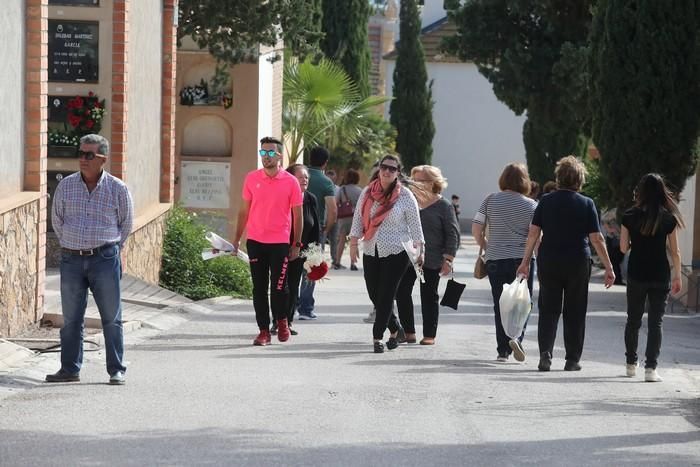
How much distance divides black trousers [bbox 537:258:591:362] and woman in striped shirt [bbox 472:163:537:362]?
515 millimetres

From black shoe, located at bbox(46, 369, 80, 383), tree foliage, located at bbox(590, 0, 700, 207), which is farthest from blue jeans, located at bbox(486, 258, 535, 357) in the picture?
tree foliage, located at bbox(590, 0, 700, 207)

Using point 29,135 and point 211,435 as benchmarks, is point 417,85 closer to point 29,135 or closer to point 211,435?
point 29,135

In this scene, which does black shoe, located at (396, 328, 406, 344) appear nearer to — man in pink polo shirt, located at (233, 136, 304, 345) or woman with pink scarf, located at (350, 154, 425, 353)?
woman with pink scarf, located at (350, 154, 425, 353)

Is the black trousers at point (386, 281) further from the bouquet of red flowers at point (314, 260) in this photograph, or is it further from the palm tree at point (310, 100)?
the palm tree at point (310, 100)

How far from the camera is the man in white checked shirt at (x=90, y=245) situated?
952 cm

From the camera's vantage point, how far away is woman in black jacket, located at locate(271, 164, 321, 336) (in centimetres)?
1345

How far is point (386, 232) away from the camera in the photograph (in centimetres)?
1208

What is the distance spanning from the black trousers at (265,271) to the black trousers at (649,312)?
299cm

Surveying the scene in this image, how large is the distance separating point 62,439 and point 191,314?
24.8 ft

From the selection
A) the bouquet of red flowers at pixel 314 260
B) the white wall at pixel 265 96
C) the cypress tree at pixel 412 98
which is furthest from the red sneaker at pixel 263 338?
the cypress tree at pixel 412 98

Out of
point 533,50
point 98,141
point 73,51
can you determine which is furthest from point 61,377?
point 533,50

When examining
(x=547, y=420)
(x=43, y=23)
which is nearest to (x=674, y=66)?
(x=43, y=23)

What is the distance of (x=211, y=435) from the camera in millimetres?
7871

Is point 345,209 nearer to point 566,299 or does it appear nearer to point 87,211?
point 566,299
